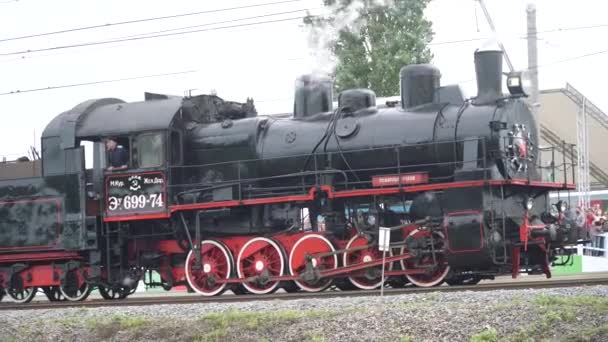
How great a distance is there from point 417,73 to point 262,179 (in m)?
3.56

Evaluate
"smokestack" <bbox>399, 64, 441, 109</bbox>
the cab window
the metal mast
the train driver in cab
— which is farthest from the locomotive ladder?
the metal mast

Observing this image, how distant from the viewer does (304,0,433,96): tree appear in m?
18.1

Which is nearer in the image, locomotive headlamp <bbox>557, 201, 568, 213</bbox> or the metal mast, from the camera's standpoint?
locomotive headlamp <bbox>557, 201, 568, 213</bbox>

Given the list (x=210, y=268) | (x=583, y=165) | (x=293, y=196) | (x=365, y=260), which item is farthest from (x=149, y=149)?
(x=583, y=165)

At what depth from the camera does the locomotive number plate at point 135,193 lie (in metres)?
17.3

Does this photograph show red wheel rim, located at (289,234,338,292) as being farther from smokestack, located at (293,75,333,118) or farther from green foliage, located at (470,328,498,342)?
green foliage, located at (470,328,498,342)

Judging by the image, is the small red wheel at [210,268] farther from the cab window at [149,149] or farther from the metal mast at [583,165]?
the metal mast at [583,165]

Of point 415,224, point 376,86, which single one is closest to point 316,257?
point 415,224

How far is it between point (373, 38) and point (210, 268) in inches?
445

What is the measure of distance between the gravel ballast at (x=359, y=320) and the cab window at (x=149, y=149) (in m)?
4.47

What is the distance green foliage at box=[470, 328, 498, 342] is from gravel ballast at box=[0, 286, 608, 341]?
1cm

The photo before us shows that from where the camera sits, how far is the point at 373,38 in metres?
25.9

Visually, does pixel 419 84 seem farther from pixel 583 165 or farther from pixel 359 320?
pixel 583 165

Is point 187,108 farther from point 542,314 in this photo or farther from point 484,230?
point 542,314
